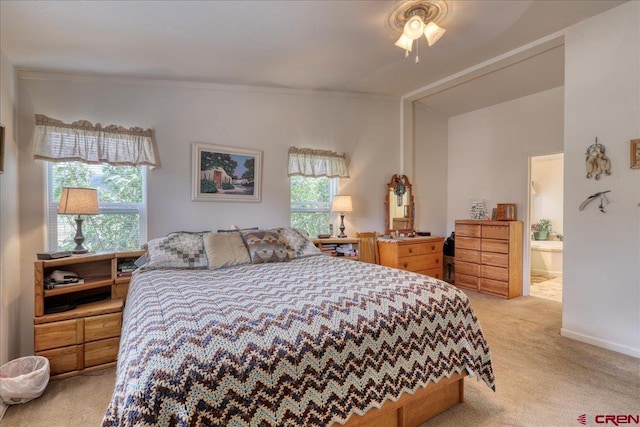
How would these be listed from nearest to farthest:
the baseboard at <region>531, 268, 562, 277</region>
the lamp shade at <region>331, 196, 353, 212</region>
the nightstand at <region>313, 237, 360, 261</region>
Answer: the nightstand at <region>313, 237, 360, 261</region>
the lamp shade at <region>331, 196, 353, 212</region>
the baseboard at <region>531, 268, 562, 277</region>

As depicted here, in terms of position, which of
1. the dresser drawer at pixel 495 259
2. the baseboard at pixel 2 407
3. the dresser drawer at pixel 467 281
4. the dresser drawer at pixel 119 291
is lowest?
the baseboard at pixel 2 407

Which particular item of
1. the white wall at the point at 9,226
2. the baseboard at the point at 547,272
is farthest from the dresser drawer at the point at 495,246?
the white wall at the point at 9,226

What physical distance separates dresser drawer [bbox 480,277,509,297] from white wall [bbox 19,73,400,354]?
161 centimetres

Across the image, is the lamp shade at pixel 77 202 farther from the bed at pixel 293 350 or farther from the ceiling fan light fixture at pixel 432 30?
the ceiling fan light fixture at pixel 432 30

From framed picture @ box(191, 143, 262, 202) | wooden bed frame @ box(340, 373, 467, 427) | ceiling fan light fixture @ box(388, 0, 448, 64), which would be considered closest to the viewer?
wooden bed frame @ box(340, 373, 467, 427)

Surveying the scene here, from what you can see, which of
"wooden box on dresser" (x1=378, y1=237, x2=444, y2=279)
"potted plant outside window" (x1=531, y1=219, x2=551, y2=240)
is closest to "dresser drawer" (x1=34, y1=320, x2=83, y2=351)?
"wooden box on dresser" (x1=378, y1=237, x2=444, y2=279)

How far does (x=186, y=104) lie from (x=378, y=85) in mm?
2271

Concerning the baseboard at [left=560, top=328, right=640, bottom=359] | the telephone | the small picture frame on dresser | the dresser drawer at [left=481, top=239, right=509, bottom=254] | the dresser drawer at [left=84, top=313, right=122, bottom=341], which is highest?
the small picture frame on dresser

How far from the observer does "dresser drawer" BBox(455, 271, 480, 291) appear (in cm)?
428

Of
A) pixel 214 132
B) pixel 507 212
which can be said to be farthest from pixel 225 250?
pixel 507 212

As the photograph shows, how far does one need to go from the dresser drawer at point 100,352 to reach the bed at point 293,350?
0.71 metres

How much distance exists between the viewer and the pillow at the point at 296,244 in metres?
2.90

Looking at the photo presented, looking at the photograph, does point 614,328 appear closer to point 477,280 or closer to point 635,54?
point 477,280

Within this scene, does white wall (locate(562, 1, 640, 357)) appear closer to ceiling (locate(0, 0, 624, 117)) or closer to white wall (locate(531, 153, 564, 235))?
ceiling (locate(0, 0, 624, 117))
